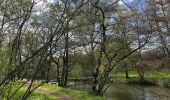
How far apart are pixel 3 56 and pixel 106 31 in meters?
19.1

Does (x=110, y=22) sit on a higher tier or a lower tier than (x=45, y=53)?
higher

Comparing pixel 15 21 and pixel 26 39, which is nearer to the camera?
pixel 15 21

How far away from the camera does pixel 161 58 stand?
3881 cm

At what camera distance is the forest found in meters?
5.99

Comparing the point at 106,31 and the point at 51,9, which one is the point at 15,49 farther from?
the point at 106,31

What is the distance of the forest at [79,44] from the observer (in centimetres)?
599

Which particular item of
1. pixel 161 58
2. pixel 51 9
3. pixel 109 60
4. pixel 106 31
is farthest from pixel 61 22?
pixel 161 58

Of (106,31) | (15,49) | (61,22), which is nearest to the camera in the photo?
(61,22)

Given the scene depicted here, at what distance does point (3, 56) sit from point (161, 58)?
33.2 m

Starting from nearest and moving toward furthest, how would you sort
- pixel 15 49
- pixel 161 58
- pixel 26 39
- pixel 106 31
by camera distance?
pixel 15 49, pixel 26 39, pixel 106 31, pixel 161 58

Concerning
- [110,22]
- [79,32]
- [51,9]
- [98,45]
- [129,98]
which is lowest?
[129,98]

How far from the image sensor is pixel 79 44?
2452 cm

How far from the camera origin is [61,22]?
5.68 m

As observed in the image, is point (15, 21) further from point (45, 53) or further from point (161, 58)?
point (161, 58)
